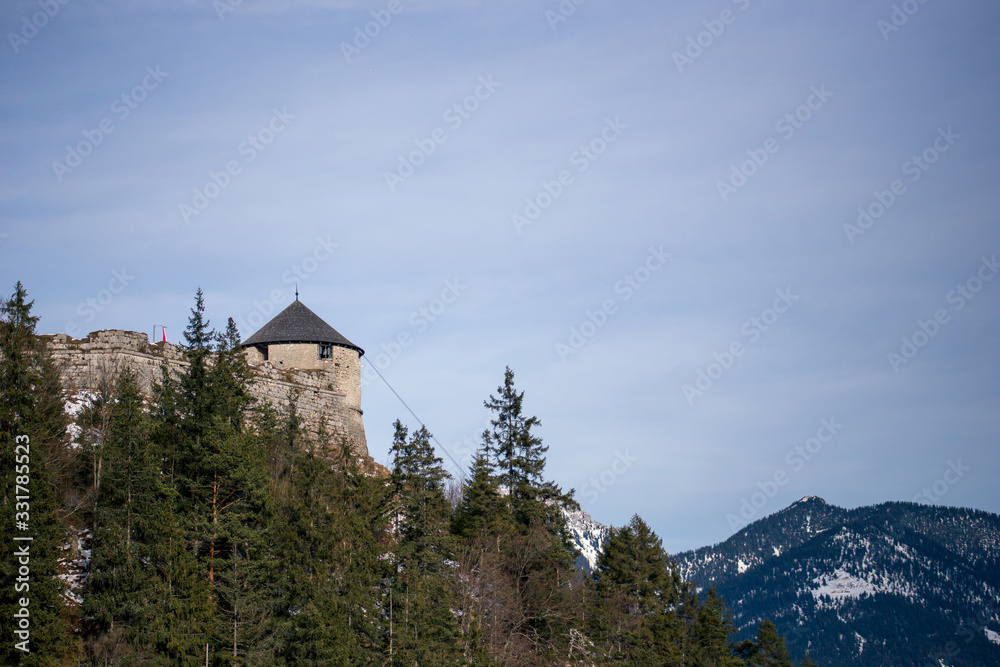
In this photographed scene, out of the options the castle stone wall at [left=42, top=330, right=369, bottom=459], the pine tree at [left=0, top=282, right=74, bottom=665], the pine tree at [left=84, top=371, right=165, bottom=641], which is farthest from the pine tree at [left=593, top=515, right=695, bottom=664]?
the pine tree at [left=0, top=282, right=74, bottom=665]

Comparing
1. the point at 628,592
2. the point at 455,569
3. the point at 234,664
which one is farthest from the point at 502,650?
the point at 234,664

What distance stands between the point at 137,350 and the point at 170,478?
14.5 meters

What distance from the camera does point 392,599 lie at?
36.5m

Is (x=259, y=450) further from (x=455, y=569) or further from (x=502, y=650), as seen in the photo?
(x=502, y=650)

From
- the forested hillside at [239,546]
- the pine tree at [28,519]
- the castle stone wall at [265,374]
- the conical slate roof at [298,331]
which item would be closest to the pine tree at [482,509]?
the forested hillside at [239,546]

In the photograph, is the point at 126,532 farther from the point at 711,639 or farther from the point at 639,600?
the point at 711,639

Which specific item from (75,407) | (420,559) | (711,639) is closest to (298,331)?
(75,407)

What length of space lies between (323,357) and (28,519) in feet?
97.5

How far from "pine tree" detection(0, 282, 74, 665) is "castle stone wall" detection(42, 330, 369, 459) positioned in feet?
40.2

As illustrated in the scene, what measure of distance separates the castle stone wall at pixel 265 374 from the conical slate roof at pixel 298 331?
52 cm

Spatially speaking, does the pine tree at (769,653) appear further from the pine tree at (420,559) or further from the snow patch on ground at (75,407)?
the snow patch on ground at (75,407)

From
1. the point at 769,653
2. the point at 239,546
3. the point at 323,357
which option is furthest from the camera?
the point at 769,653

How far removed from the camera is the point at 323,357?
56.8m

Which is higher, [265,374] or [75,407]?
[265,374]
